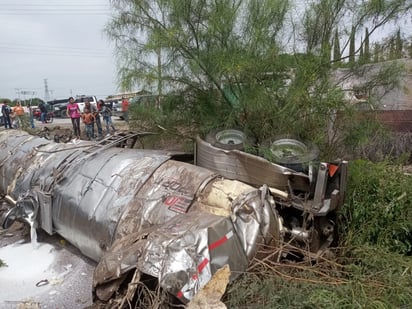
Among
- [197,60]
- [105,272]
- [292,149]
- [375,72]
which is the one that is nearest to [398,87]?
[375,72]


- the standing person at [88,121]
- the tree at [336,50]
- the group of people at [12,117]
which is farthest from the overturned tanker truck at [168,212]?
the group of people at [12,117]

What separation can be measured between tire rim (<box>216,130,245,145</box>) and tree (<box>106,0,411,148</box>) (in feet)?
0.60

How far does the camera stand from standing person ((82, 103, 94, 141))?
1133 cm

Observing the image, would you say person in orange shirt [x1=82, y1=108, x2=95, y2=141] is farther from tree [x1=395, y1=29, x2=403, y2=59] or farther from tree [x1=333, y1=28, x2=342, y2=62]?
tree [x1=395, y1=29, x2=403, y2=59]

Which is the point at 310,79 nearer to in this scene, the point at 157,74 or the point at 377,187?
the point at 377,187

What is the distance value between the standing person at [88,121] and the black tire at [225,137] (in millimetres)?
7552

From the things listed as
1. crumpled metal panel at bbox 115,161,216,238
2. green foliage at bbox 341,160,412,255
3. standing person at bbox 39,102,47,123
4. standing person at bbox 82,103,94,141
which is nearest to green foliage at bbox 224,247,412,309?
green foliage at bbox 341,160,412,255

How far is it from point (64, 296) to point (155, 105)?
9.81ft

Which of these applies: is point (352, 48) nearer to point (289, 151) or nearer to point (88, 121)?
point (289, 151)

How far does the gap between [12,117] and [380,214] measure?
1512 cm

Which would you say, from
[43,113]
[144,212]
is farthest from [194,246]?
[43,113]

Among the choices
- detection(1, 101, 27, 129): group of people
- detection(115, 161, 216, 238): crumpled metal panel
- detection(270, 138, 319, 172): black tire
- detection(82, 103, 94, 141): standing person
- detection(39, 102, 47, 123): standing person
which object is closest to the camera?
detection(115, 161, 216, 238): crumpled metal panel

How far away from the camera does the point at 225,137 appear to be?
4648 millimetres

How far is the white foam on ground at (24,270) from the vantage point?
361cm
